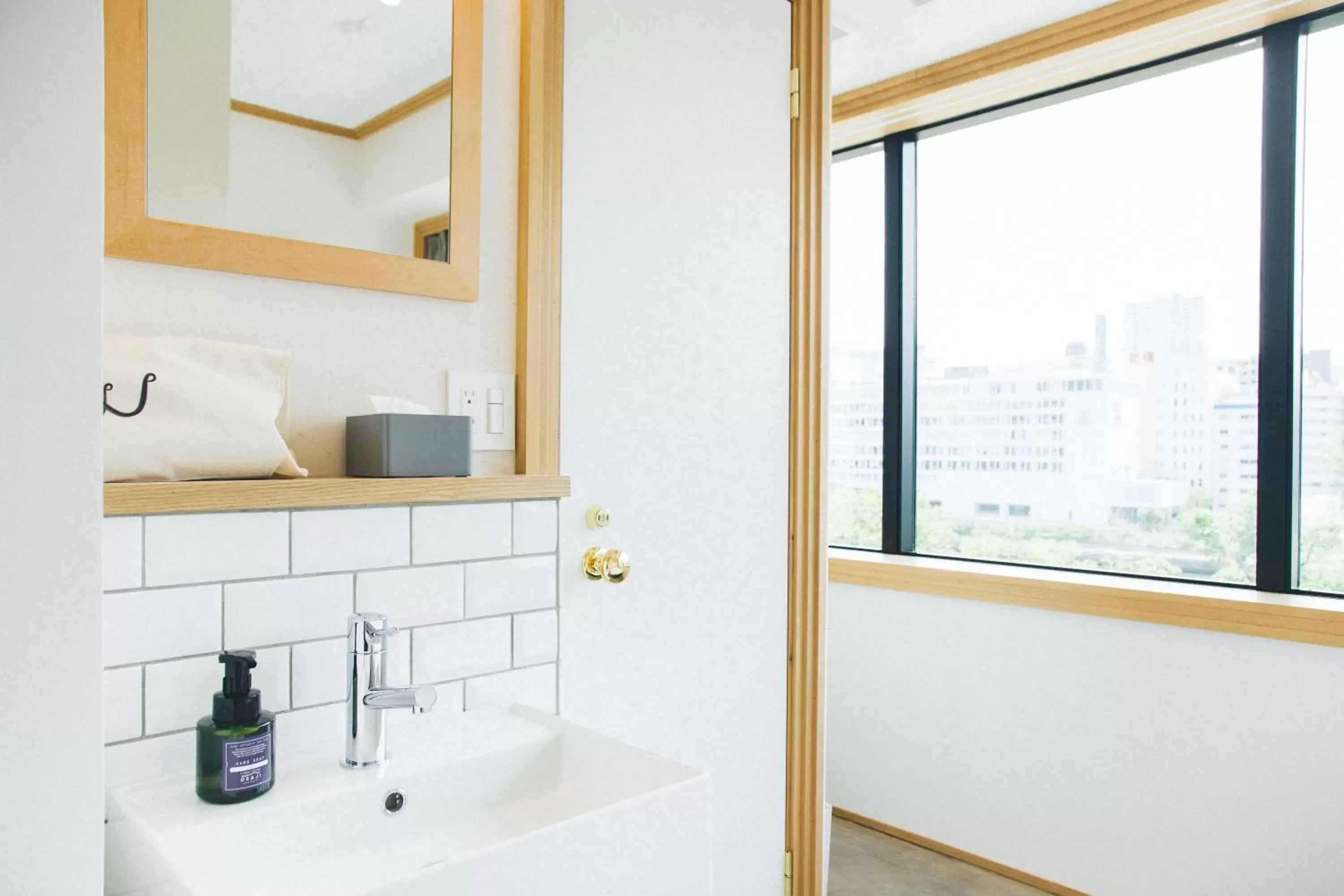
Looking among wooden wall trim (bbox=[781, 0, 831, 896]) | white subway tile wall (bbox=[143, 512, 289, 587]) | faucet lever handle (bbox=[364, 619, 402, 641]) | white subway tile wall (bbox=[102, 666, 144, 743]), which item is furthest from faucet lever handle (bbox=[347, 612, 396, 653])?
wooden wall trim (bbox=[781, 0, 831, 896])

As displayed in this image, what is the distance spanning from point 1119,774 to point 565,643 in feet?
5.41

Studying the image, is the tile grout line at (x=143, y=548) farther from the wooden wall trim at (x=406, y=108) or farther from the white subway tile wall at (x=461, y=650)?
the wooden wall trim at (x=406, y=108)

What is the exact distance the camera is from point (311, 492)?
1.03 metres

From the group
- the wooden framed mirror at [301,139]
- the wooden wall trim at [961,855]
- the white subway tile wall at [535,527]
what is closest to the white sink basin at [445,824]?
the white subway tile wall at [535,527]

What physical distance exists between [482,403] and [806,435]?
28.1 inches

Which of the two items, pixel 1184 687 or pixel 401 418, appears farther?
pixel 1184 687

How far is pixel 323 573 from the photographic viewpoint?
108cm

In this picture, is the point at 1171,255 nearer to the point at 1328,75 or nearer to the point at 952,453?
the point at 1328,75

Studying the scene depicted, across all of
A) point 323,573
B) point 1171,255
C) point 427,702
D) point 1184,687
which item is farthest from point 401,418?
point 1171,255

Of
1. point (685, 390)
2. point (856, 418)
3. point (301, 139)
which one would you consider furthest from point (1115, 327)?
point (301, 139)

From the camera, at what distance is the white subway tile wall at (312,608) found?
0.94 metres

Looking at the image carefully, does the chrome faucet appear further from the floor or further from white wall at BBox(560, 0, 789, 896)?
the floor

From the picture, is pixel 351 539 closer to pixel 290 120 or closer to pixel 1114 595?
pixel 290 120

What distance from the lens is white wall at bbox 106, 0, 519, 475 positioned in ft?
3.36
